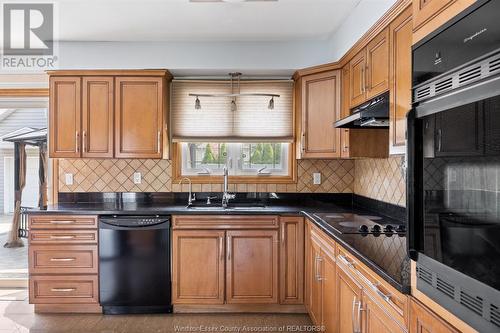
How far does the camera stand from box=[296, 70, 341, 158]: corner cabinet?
3.40 metres

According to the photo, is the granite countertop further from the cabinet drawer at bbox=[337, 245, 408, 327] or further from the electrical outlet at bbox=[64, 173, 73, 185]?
the electrical outlet at bbox=[64, 173, 73, 185]

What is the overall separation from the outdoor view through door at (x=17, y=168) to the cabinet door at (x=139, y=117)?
1.09 m

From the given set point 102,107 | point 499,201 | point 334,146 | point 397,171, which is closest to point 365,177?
point 334,146

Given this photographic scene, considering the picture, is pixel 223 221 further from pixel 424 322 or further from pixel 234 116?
pixel 424 322

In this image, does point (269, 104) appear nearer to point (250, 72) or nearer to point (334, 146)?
point (250, 72)

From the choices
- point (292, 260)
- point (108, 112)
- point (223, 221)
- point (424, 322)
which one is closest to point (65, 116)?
point (108, 112)

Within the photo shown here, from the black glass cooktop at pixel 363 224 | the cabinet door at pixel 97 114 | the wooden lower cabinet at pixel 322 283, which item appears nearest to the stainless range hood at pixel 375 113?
the black glass cooktop at pixel 363 224

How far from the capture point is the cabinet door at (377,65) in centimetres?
238

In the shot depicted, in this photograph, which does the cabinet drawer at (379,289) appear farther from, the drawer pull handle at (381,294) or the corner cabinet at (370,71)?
the corner cabinet at (370,71)

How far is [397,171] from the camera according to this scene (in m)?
2.91

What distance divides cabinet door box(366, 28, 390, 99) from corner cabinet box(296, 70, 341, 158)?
69cm

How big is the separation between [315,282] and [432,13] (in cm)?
216

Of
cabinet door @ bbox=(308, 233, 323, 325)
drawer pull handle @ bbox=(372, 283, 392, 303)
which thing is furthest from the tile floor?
drawer pull handle @ bbox=(372, 283, 392, 303)

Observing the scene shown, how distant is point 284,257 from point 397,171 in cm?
119
